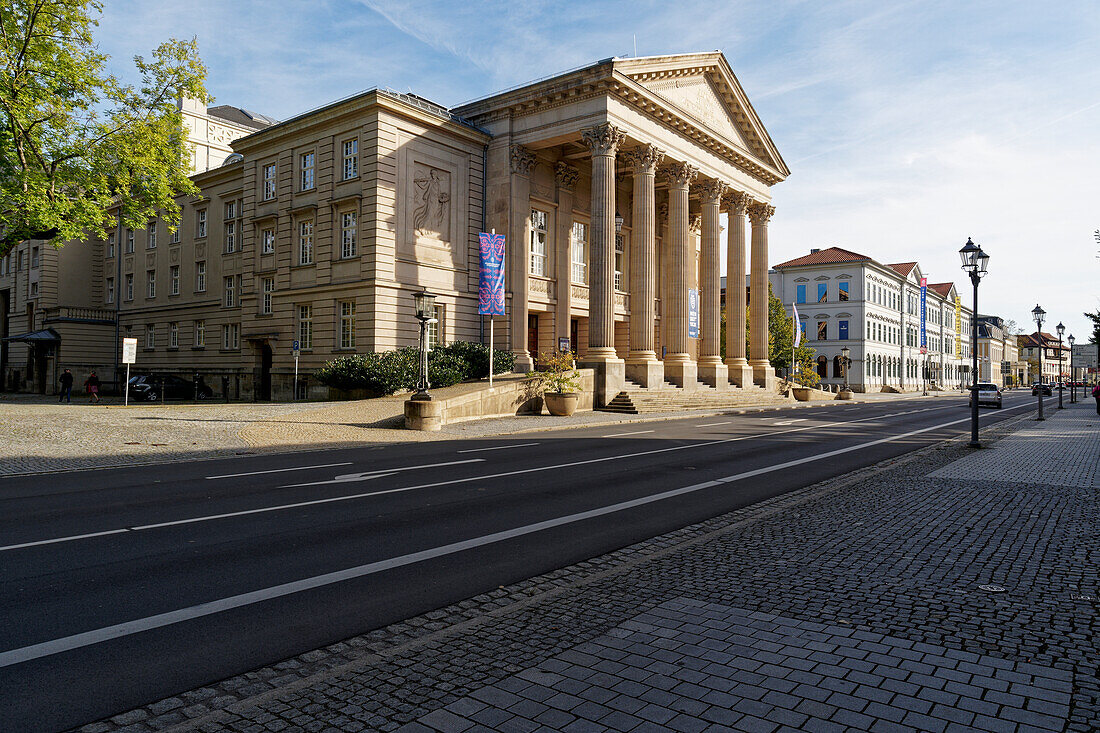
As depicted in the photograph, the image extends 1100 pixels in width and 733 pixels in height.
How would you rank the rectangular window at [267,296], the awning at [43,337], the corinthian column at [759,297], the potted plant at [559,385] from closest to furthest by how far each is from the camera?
the potted plant at [559,385], the rectangular window at [267,296], the corinthian column at [759,297], the awning at [43,337]

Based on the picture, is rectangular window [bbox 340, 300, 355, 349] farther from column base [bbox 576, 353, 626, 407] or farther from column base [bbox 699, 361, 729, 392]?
column base [bbox 699, 361, 729, 392]

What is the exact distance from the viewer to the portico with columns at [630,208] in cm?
3291

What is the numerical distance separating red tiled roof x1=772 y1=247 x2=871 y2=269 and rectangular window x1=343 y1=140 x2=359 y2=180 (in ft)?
203

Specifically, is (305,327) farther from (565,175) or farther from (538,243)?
(565,175)

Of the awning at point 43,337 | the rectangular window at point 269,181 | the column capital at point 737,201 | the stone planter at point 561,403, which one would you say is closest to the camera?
the stone planter at point 561,403

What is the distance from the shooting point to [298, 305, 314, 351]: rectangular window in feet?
113

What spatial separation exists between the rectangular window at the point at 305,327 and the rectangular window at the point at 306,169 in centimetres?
611

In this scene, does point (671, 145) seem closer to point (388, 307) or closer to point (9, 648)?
point (388, 307)

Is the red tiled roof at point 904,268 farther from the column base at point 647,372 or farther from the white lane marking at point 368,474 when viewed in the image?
the white lane marking at point 368,474

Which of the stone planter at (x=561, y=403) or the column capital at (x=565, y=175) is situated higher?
the column capital at (x=565, y=175)

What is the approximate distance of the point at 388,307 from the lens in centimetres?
3133

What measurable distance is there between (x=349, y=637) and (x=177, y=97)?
26753mm

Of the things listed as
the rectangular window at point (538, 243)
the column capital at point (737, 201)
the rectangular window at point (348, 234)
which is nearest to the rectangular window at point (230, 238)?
the rectangular window at point (348, 234)

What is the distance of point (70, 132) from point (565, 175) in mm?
23428
